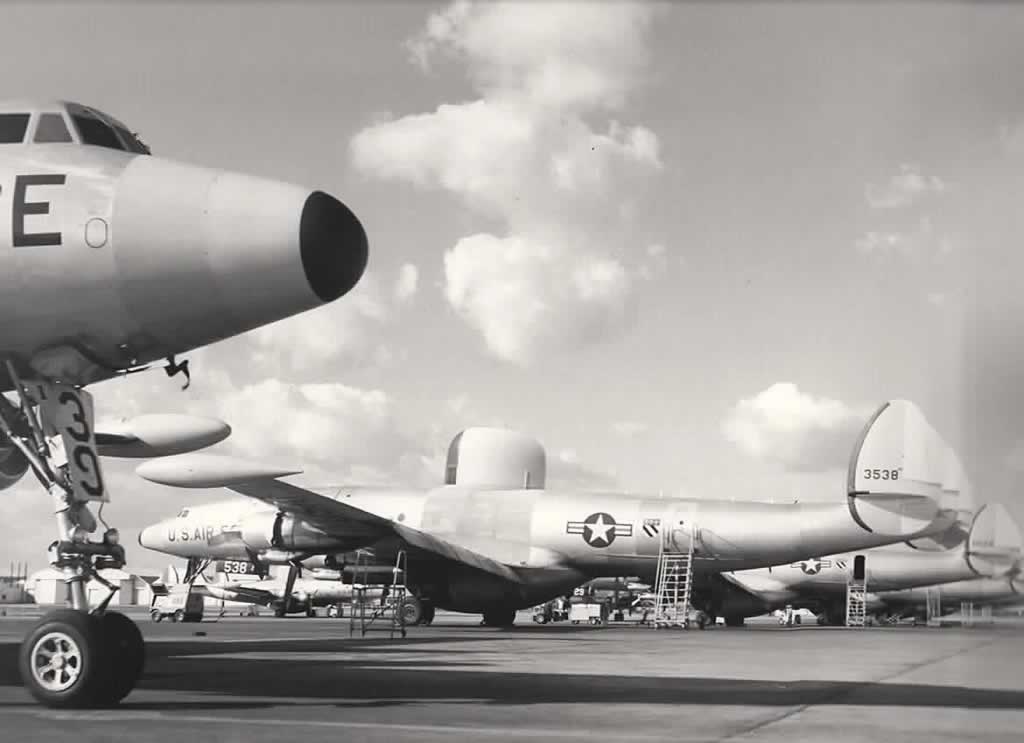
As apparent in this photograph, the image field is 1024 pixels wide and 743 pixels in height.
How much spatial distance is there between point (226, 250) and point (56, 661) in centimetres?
364

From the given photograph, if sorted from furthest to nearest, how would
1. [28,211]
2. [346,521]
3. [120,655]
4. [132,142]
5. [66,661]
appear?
[346,521] → [132,142] → [28,211] → [120,655] → [66,661]

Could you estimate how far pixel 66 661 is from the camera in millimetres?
9508

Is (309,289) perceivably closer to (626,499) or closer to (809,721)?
(809,721)

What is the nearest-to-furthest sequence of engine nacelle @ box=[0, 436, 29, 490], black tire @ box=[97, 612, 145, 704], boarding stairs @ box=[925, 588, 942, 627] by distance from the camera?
1. black tire @ box=[97, 612, 145, 704]
2. boarding stairs @ box=[925, 588, 942, 627]
3. engine nacelle @ box=[0, 436, 29, 490]

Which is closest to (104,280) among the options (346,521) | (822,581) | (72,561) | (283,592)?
(72,561)

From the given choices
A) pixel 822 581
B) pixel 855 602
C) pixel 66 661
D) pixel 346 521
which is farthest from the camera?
pixel 855 602

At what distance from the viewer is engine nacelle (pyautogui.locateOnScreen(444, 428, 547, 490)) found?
4462 cm

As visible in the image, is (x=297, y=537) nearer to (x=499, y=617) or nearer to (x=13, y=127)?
(x=499, y=617)

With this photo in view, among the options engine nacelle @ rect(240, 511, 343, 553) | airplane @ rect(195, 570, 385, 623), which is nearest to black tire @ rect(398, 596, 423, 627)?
engine nacelle @ rect(240, 511, 343, 553)

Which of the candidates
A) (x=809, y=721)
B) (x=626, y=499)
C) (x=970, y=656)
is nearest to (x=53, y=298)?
(x=809, y=721)

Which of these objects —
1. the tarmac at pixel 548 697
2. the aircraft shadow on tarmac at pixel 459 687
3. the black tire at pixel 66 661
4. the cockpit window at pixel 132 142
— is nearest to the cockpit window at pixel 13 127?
the cockpit window at pixel 132 142

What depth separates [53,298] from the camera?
10.1m

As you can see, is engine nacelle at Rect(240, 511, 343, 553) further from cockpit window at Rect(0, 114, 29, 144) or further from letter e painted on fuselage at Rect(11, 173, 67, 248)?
letter e painted on fuselage at Rect(11, 173, 67, 248)

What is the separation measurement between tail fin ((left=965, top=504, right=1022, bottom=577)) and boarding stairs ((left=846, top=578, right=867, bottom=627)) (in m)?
41.8
